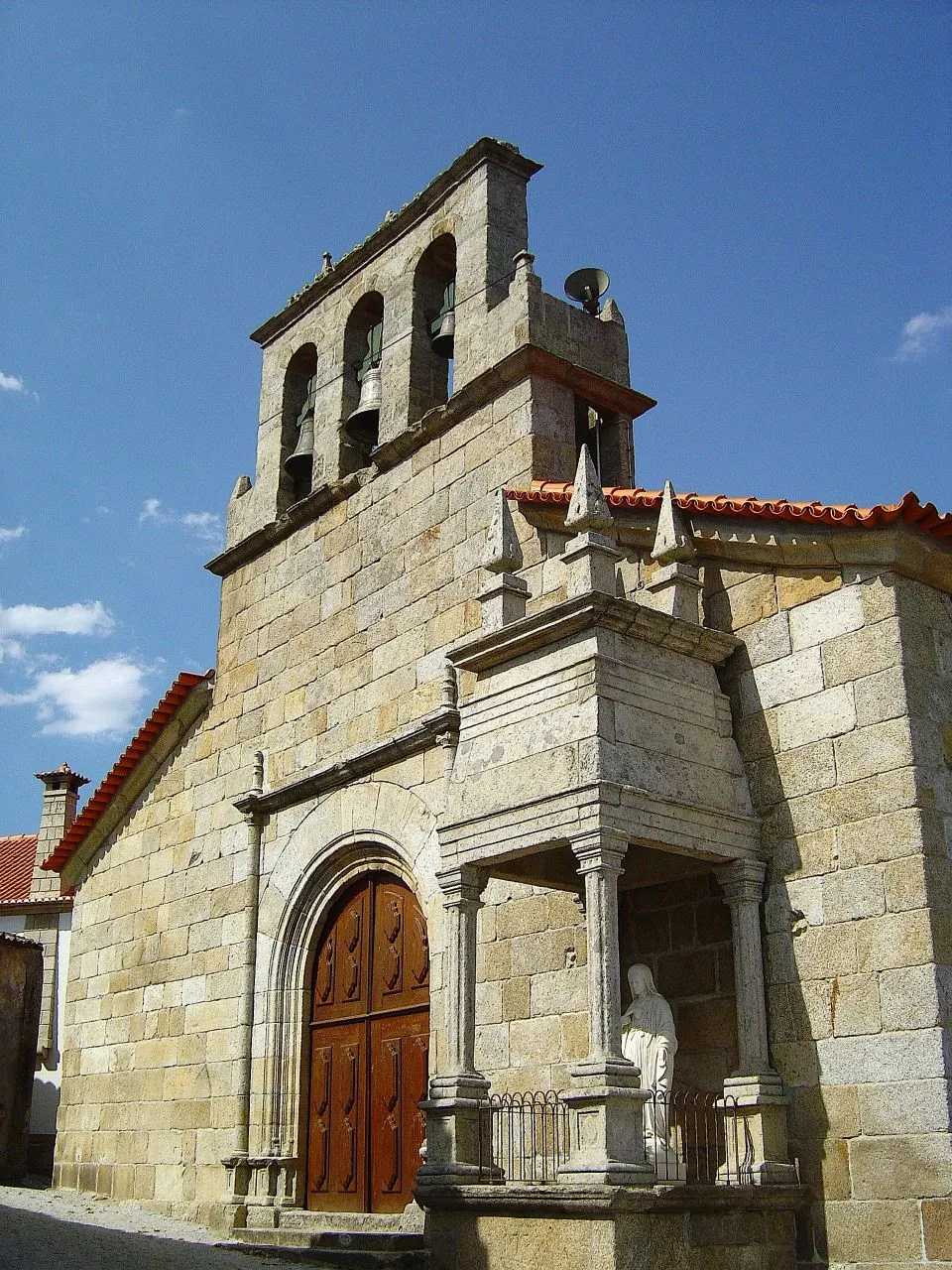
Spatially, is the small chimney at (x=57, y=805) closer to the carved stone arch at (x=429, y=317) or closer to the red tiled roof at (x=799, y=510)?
the carved stone arch at (x=429, y=317)

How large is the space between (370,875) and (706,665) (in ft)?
11.1

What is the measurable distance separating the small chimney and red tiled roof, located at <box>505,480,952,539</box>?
13875 millimetres

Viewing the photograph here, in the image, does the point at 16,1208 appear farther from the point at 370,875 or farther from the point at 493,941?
the point at 493,941

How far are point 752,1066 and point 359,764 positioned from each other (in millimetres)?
3958

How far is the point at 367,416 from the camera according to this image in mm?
11422

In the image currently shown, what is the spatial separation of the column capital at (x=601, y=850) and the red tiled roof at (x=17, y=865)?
1413 centimetres

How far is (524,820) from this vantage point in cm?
695

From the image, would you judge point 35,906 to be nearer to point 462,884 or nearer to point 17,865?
point 17,865

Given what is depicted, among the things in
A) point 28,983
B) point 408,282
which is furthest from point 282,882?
point 28,983

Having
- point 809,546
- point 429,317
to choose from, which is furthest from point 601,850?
point 429,317

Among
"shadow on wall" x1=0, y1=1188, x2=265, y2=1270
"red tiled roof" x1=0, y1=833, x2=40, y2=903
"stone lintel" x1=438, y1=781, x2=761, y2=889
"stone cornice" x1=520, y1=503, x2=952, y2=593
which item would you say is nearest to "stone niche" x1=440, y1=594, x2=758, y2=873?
"stone lintel" x1=438, y1=781, x2=761, y2=889

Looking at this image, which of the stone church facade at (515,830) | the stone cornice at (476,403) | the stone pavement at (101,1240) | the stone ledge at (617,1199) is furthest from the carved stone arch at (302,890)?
the stone ledge at (617,1199)

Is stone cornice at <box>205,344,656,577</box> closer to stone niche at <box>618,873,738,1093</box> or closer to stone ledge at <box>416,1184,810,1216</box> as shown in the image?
stone niche at <box>618,873,738,1093</box>

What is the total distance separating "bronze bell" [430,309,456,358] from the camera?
1070 cm
